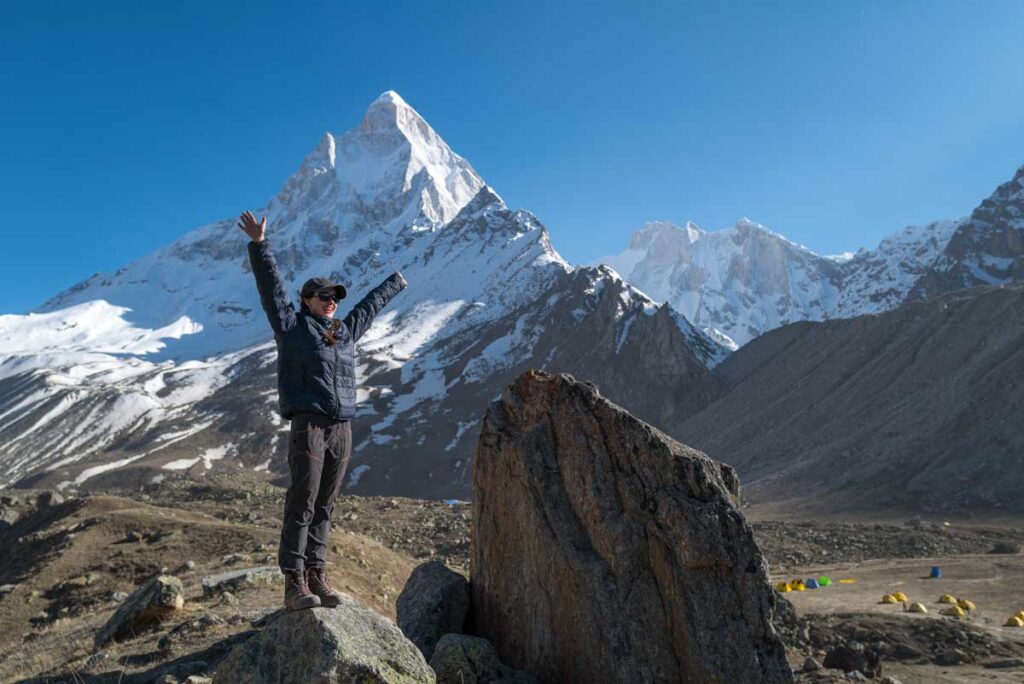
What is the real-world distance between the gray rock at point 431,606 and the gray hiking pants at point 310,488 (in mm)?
2433

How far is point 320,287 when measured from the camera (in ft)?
23.6

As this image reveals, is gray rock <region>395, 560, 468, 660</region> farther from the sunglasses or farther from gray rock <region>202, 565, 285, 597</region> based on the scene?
gray rock <region>202, 565, 285, 597</region>

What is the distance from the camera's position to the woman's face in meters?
7.12

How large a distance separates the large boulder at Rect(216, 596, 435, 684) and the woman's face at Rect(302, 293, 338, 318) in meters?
2.91

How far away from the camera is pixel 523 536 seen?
873 centimetres

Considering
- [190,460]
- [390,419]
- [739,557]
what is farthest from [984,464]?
[190,460]

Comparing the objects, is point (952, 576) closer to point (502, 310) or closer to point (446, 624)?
point (446, 624)

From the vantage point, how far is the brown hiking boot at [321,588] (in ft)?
20.1

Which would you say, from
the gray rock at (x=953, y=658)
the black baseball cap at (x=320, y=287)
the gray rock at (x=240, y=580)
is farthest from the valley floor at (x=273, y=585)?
the black baseball cap at (x=320, y=287)

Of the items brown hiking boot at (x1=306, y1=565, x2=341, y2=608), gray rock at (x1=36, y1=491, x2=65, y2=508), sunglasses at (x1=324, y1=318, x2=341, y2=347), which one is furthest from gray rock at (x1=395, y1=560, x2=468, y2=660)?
gray rock at (x1=36, y1=491, x2=65, y2=508)

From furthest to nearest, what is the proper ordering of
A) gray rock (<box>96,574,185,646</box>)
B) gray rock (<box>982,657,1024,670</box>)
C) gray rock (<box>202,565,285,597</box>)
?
1. gray rock (<box>982,657,1024,670</box>)
2. gray rock (<box>202,565,285,597</box>)
3. gray rock (<box>96,574,185,646</box>)

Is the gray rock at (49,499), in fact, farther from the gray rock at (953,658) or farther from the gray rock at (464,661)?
the gray rock at (953,658)

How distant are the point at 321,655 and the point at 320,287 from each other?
3532 millimetres

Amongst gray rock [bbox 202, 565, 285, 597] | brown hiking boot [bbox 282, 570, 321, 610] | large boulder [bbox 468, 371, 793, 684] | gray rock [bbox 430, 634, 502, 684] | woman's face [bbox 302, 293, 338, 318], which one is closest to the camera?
brown hiking boot [bbox 282, 570, 321, 610]
